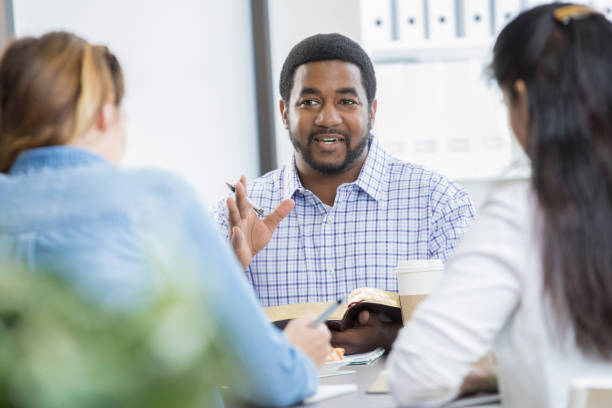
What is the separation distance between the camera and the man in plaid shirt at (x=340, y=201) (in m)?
2.33

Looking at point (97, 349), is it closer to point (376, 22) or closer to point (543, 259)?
point (543, 259)

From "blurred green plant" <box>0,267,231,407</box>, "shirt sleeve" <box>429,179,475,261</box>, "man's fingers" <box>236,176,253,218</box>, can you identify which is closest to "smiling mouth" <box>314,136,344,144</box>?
"shirt sleeve" <box>429,179,475,261</box>

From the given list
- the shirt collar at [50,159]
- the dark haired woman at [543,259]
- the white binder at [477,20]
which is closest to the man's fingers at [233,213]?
the shirt collar at [50,159]

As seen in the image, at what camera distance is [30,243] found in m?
0.97

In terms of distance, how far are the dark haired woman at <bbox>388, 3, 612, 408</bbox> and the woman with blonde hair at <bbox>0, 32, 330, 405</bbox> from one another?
19 cm

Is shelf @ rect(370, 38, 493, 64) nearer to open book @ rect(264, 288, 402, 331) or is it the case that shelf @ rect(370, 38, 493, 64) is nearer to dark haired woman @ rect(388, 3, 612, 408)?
open book @ rect(264, 288, 402, 331)

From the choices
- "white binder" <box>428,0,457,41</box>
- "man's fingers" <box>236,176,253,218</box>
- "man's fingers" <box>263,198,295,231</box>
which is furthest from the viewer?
"white binder" <box>428,0,457,41</box>

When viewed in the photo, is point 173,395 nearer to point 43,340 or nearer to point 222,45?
point 43,340

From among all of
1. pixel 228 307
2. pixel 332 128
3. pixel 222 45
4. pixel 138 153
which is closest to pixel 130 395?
pixel 228 307

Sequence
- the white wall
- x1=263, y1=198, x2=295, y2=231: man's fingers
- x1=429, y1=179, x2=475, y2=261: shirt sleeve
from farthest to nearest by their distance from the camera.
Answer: the white wall
x1=429, y1=179, x2=475, y2=261: shirt sleeve
x1=263, y1=198, x2=295, y2=231: man's fingers

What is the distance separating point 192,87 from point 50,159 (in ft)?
7.69

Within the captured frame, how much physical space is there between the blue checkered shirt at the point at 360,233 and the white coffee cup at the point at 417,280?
0.79m

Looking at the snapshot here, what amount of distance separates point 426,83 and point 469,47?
0.25m

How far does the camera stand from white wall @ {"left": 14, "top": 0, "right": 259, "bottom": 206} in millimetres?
3215
